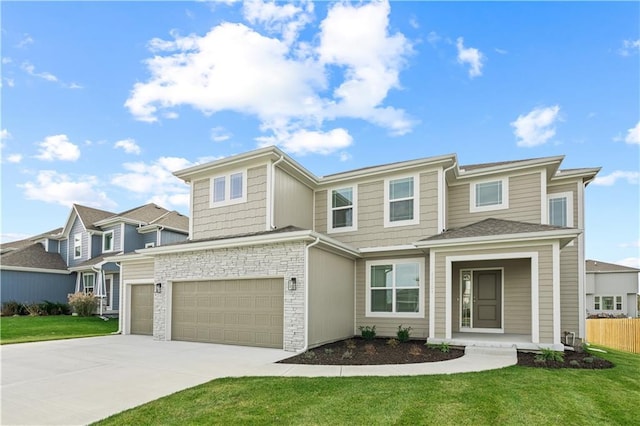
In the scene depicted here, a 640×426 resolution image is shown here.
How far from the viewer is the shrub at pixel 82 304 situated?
19516 millimetres

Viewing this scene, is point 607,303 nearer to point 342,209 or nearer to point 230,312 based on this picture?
point 342,209

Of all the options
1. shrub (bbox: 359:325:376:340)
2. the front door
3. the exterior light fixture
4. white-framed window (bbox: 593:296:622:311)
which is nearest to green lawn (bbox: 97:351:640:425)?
the exterior light fixture

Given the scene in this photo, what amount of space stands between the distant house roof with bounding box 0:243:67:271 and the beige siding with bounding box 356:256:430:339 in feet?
66.5

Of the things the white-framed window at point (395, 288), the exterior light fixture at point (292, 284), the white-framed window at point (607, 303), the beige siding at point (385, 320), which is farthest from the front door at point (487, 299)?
the white-framed window at point (607, 303)

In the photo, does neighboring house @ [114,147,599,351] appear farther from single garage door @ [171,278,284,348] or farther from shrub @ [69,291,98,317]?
shrub @ [69,291,98,317]

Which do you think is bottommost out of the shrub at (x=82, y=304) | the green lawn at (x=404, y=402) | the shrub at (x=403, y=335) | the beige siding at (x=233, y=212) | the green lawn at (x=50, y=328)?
the green lawn at (x=50, y=328)

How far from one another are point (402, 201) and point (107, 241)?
1918 centimetres

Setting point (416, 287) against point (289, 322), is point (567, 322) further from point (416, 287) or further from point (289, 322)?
A: point (289, 322)

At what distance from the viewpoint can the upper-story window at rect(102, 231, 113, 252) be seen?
23.3 metres

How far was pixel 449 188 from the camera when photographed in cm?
1309

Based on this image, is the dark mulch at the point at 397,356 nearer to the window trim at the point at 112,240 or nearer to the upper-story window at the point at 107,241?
the window trim at the point at 112,240

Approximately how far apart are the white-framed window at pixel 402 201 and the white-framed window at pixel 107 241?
17849 millimetres

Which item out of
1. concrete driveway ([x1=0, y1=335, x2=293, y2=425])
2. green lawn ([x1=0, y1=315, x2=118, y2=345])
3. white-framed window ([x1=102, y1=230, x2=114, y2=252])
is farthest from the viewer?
white-framed window ([x1=102, y1=230, x2=114, y2=252])

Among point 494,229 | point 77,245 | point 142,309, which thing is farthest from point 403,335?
point 77,245
